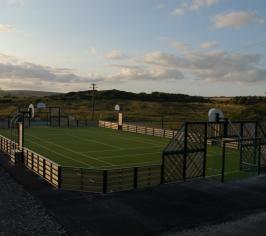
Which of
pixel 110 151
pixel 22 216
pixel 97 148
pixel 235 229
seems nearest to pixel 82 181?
pixel 22 216

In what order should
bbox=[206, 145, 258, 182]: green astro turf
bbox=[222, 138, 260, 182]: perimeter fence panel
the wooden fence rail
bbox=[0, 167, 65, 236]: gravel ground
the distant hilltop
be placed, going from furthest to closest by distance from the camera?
the distant hilltop → the wooden fence rail → bbox=[206, 145, 258, 182]: green astro turf → bbox=[222, 138, 260, 182]: perimeter fence panel → bbox=[0, 167, 65, 236]: gravel ground

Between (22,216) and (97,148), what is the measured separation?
19.9 m

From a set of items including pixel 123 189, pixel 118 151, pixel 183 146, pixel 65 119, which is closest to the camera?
pixel 123 189

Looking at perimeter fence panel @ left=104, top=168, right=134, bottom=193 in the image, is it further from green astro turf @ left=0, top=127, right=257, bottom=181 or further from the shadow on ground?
green astro turf @ left=0, top=127, right=257, bottom=181

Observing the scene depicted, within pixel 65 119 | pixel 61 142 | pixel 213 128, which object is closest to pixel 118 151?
pixel 61 142

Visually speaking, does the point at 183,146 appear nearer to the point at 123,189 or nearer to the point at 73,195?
the point at 123,189

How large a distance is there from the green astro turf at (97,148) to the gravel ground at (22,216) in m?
8.76

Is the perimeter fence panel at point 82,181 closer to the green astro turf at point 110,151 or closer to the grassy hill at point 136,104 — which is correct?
the green astro turf at point 110,151

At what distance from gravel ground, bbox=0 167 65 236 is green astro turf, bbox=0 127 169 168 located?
8.76 m

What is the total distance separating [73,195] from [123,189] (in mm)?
2524

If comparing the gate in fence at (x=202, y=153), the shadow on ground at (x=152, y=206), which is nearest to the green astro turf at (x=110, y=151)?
the gate in fence at (x=202, y=153)

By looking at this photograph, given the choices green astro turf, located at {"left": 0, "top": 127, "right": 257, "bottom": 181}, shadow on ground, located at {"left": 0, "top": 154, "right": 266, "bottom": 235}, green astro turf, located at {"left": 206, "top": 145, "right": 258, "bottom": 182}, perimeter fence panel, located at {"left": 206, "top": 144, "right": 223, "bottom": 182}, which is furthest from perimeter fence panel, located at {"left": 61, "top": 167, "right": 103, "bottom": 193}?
green astro turf, located at {"left": 206, "top": 145, "right": 258, "bottom": 182}

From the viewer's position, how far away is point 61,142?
38781 millimetres

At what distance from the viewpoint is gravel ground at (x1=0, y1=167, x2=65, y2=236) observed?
45.6ft
